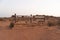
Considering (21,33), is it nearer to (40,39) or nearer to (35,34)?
(35,34)

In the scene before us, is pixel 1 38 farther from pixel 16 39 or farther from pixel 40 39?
pixel 40 39

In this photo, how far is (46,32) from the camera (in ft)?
95.2

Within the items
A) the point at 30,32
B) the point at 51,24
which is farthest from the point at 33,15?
the point at 30,32

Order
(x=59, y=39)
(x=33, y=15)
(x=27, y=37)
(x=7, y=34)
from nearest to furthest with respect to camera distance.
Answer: (x=59, y=39), (x=27, y=37), (x=7, y=34), (x=33, y=15)

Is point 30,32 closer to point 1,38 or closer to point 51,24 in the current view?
point 1,38

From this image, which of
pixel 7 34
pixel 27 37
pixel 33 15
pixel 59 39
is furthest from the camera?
pixel 33 15

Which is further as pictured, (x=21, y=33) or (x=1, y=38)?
(x=21, y=33)

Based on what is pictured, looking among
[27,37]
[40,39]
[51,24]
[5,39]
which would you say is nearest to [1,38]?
[5,39]

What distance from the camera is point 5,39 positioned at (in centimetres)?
2592

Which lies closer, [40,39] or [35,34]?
[40,39]

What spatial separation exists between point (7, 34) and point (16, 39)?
11.0 feet

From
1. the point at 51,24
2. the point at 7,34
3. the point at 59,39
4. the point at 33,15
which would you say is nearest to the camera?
the point at 59,39

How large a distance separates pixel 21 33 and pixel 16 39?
3516 mm

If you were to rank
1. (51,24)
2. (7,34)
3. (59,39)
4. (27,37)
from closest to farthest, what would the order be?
(59,39) → (27,37) → (7,34) → (51,24)
